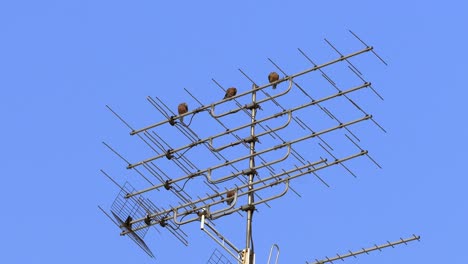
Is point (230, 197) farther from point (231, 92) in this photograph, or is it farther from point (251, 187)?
point (231, 92)

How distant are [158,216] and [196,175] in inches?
35.3

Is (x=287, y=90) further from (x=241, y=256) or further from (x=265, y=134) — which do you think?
(x=241, y=256)

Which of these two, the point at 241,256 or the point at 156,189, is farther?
the point at 156,189

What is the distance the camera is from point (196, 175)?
3206 cm

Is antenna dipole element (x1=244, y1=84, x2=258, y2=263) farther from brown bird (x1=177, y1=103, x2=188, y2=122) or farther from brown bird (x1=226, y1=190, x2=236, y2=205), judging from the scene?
brown bird (x1=177, y1=103, x2=188, y2=122)

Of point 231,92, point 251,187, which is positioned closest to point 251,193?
point 251,187

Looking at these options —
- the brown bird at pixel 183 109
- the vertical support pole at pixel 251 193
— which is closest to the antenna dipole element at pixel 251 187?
the vertical support pole at pixel 251 193

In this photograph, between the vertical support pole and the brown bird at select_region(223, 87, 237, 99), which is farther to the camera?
the brown bird at select_region(223, 87, 237, 99)

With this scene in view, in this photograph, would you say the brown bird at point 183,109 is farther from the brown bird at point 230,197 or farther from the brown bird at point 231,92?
the brown bird at point 230,197

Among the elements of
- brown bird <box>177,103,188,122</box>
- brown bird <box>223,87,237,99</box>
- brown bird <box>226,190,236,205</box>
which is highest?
brown bird <box>223,87,237,99</box>

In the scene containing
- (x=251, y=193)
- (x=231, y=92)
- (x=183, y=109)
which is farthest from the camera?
(x=183, y=109)

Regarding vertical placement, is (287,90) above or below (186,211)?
above

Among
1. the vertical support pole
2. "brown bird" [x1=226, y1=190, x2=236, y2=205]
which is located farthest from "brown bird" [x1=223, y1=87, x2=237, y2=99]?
"brown bird" [x1=226, y1=190, x2=236, y2=205]

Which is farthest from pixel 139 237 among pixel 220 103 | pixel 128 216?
pixel 220 103
